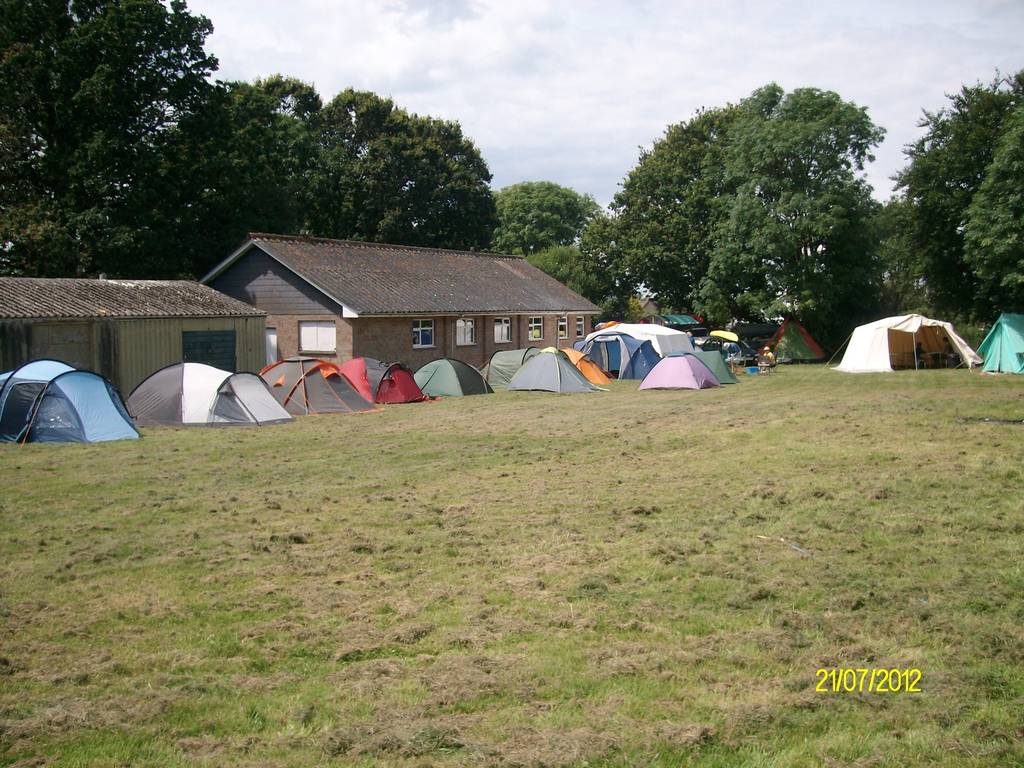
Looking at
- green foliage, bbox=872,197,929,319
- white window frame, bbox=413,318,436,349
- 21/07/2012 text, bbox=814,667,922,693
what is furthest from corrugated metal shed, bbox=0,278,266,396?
green foliage, bbox=872,197,929,319

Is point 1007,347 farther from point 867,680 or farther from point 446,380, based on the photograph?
point 867,680

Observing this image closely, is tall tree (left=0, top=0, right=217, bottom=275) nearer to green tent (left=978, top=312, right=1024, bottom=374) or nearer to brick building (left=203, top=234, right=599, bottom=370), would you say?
brick building (left=203, top=234, right=599, bottom=370)

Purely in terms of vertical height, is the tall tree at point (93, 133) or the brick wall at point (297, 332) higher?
the tall tree at point (93, 133)

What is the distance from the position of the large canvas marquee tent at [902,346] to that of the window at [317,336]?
740 inches

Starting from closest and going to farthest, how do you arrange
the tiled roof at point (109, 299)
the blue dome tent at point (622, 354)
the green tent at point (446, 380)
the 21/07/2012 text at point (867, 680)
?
1. the 21/07/2012 text at point (867, 680)
2. the tiled roof at point (109, 299)
3. the green tent at point (446, 380)
4. the blue dome tent at point (622, 354)

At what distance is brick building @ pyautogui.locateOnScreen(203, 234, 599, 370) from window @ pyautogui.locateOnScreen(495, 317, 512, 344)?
39 millimetres

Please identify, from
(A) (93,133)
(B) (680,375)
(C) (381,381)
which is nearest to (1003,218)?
(B) (680,375)

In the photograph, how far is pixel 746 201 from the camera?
42.1 meters

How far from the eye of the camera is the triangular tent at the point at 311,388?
20.7 meters

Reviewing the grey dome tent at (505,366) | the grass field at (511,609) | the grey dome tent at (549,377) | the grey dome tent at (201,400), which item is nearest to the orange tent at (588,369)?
the grey dome tent at (505,366)

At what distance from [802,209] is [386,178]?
20989mm

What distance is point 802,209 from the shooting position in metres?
40.7

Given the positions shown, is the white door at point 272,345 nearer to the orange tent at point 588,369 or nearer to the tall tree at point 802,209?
the orange tent at point 588,369

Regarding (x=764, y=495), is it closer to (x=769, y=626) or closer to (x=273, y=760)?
(x=769, y=626)
